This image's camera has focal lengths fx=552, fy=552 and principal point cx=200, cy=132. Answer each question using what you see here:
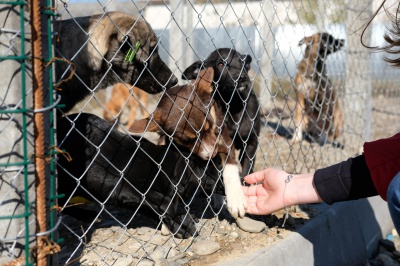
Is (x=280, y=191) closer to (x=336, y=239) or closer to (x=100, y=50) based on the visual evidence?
(x=336, y=239)

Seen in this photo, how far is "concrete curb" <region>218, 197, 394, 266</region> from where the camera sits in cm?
308

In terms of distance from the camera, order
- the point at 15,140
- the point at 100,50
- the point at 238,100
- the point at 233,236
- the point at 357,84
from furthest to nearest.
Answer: the point at 357,84
the point at 238,100
the point at 100,50
the point at 233,236
the point at 15,140

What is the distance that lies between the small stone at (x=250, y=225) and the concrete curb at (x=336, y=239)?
219 millimetres

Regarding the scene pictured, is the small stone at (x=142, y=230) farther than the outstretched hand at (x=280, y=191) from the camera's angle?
Yes

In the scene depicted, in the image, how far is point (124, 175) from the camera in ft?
11.4

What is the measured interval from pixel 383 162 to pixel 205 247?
1.09 meters

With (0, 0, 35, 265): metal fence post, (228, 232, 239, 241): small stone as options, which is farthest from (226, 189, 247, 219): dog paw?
(0, 0, 35, 265): metal fence post

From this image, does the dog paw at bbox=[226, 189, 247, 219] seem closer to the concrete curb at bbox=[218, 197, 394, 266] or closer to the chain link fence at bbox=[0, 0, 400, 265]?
the chain link fence at bbox=[0, 0, 400, 265]

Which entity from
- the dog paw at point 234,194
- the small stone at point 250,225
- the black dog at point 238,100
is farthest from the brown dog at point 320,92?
the small stone at point 250,225

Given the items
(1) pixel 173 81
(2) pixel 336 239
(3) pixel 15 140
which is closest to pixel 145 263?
(3) pixel 15 140

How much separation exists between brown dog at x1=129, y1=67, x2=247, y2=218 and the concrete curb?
53 cm

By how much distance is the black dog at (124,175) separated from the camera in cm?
326

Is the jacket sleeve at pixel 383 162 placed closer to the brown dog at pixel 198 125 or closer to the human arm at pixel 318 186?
the human arm at pixel 318 186

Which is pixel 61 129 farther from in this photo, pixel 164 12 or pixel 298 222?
pixel 164 12
